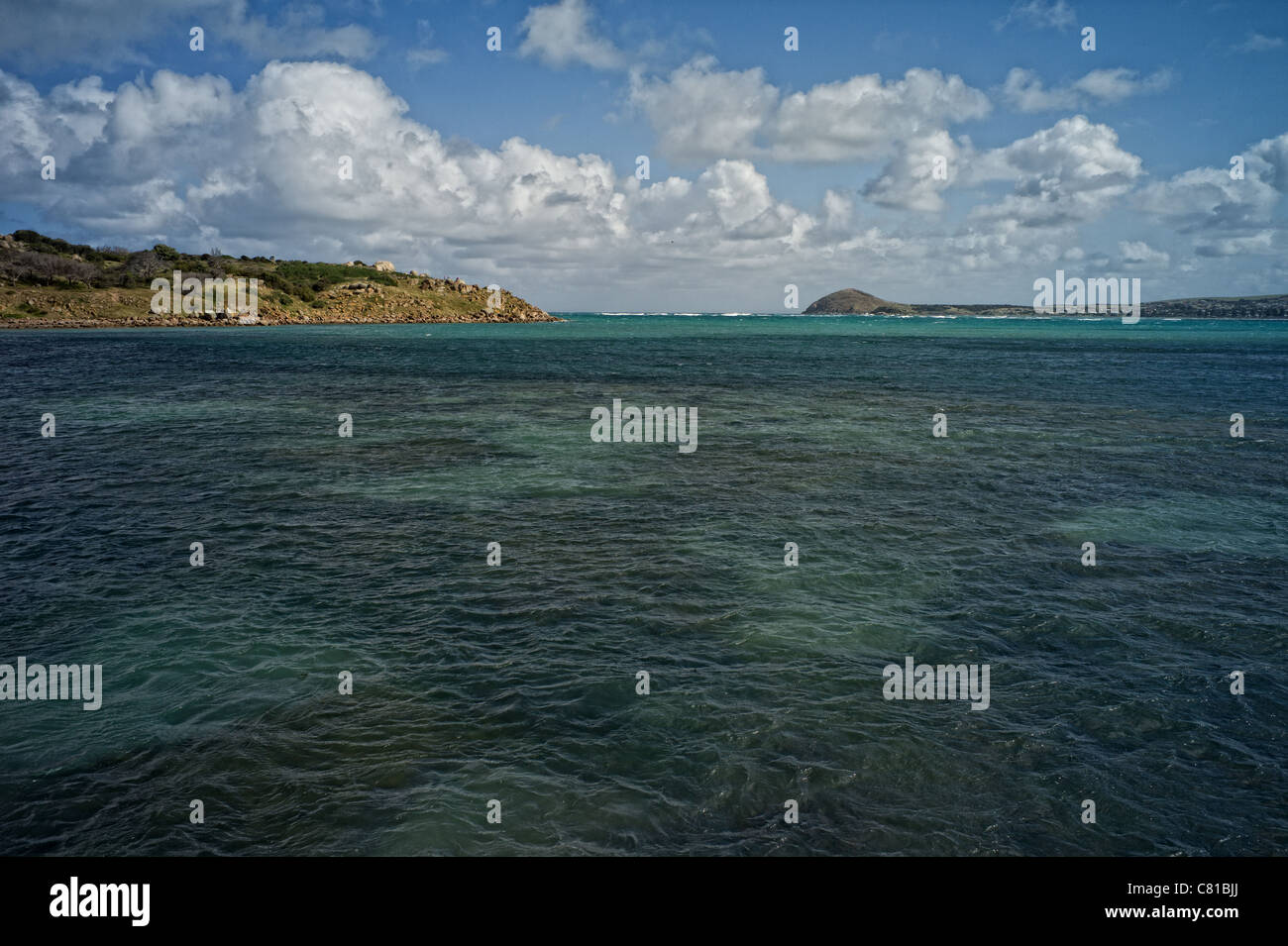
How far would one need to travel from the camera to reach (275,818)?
399 inches

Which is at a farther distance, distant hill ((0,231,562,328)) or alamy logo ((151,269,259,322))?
alamy logo ((151,269,259,322))

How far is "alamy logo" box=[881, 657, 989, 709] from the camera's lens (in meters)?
13.6

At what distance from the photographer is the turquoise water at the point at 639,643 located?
10.4 m

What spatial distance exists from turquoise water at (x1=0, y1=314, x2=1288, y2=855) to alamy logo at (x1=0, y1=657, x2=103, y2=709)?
295 mm

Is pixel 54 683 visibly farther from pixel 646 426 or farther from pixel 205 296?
pixel 205 296

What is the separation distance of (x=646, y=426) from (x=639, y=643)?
29.3 metres

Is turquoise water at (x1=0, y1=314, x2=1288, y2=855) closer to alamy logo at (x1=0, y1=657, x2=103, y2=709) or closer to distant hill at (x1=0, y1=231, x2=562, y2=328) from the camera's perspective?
alamy logo at (x1=0, y1=657, x2=103, y2=709)

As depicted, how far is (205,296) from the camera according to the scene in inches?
6713
